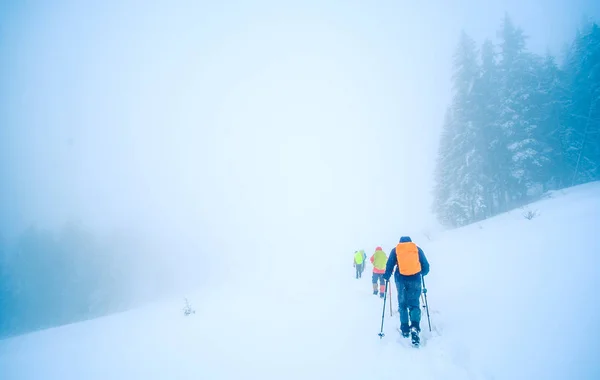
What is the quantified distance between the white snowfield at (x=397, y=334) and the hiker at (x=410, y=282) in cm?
46

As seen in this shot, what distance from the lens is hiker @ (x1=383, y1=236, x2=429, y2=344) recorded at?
6.41 m

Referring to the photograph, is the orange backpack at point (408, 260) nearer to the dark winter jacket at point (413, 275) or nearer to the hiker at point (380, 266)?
the dark winter jacket at point (413, 275)

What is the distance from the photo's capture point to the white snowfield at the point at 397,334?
4895 millimetres

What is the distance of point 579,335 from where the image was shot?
4.43 meters

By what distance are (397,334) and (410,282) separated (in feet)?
5.90

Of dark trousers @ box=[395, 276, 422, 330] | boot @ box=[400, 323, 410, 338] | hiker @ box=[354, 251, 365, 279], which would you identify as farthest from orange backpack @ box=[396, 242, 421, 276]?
hiker @ box=[354, 251, 365, 279]

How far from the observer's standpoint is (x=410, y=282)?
21.4 feet

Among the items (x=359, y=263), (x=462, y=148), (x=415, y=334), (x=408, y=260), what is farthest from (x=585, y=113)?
(x=415, y=334)

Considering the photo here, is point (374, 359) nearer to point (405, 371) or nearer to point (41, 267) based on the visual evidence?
point (405, 371)

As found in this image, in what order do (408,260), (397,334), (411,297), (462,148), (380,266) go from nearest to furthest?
(411,297), (408,260), (397,334), (380,266), (462,148)

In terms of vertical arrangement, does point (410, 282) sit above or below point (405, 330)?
above

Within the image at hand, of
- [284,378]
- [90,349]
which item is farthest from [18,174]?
[284,378]

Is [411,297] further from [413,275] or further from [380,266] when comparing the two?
[380,266]

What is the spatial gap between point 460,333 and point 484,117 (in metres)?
23.0
